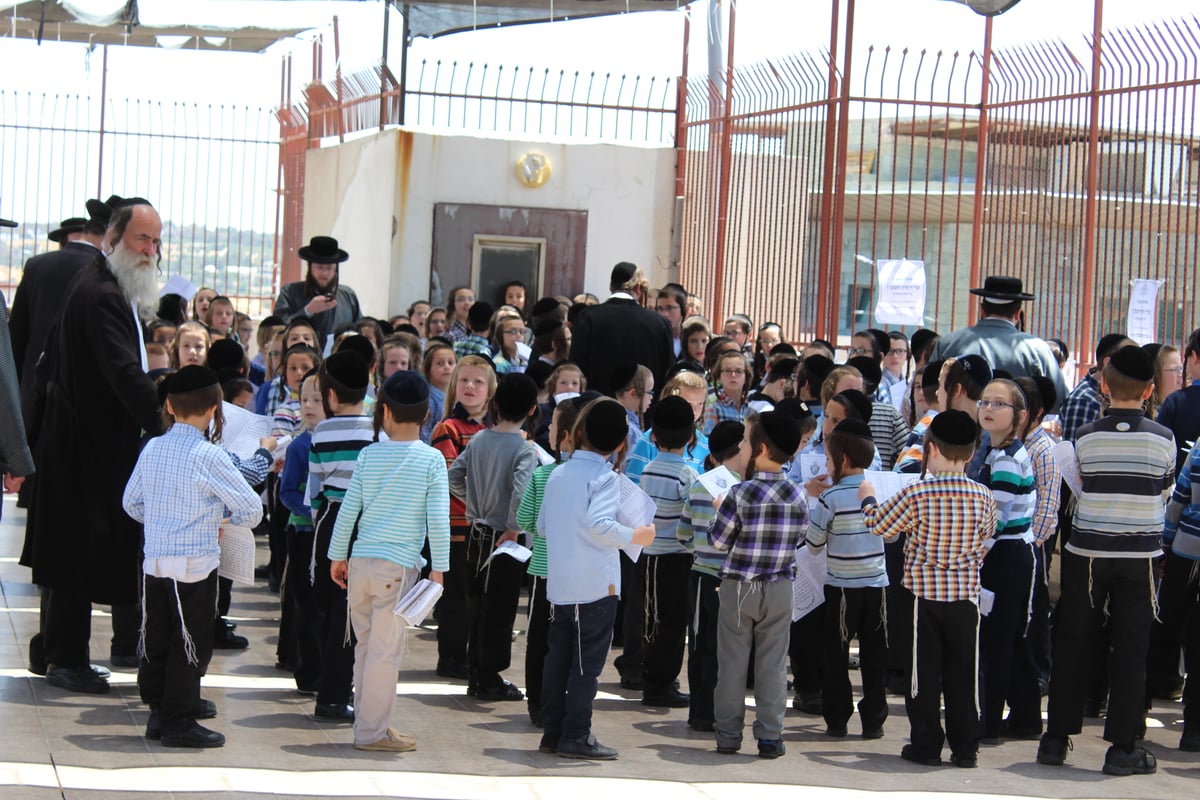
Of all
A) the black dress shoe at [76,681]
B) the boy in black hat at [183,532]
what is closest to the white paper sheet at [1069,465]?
the boy in black hat at [183,532]

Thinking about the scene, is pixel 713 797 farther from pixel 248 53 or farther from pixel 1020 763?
pixel 248 53

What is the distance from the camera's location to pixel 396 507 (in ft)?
20.7

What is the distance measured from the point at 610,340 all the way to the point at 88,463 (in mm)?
4305

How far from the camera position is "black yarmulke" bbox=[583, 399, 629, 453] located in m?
6.44

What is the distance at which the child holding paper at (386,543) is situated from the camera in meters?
6.28

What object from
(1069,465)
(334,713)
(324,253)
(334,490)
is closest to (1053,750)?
(1069,465)

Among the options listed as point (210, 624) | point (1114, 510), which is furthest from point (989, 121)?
point (210, 624)

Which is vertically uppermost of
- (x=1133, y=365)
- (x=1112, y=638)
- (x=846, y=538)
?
(x=1133, y=365)

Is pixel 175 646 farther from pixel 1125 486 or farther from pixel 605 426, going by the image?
pixel 1125 486

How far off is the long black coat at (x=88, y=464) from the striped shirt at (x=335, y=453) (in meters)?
0.81

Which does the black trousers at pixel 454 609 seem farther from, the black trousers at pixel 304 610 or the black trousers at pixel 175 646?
the black trousers at pixel 175 646

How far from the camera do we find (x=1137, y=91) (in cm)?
1114

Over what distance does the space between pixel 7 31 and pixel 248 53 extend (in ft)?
11.2

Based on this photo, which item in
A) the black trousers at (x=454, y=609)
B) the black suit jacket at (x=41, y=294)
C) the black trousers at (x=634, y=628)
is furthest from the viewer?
the black suit jacket at (x=41, y=294)
